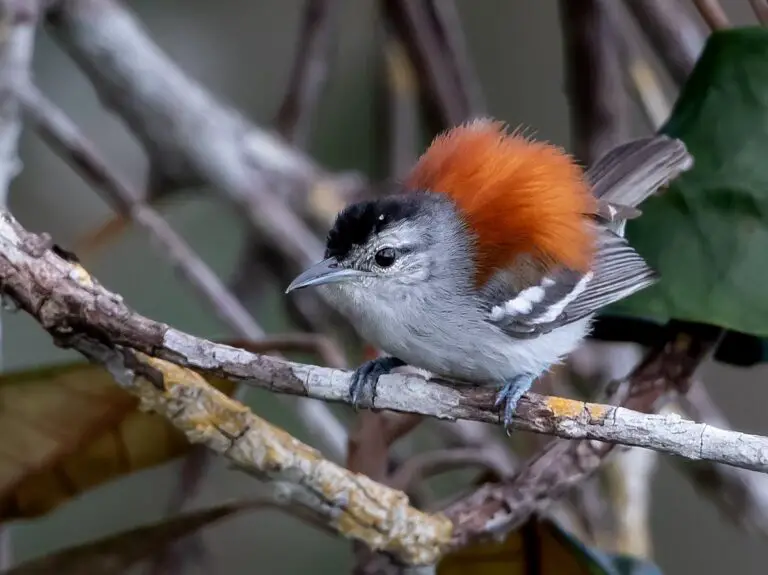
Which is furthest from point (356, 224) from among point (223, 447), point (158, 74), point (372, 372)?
point (158, 74)

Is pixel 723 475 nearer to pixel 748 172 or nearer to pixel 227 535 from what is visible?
pixel 748 172

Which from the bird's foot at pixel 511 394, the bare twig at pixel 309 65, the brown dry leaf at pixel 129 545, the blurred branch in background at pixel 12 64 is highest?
the bare twig at pixel 309 65

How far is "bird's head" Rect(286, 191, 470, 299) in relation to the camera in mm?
1303

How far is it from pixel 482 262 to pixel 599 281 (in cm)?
17

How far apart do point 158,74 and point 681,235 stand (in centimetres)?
102

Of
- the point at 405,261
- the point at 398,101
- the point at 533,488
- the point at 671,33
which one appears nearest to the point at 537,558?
the point at 533,488

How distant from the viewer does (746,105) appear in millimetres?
1312

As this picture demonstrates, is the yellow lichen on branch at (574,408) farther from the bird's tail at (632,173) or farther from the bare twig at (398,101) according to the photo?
the bare twig at (398,101)

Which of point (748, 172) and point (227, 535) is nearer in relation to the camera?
point (748, 172)

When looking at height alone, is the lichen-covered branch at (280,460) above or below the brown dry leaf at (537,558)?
above

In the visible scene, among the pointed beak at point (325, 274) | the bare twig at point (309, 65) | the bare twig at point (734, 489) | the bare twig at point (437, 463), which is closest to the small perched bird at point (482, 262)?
the pointed beak at point (325, 274)

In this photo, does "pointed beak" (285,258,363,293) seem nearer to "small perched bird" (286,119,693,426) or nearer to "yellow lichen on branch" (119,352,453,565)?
"small perched bird" (286,119,693,426)

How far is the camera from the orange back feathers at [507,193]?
4.48 feet

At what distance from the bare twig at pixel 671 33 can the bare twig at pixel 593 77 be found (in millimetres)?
135
